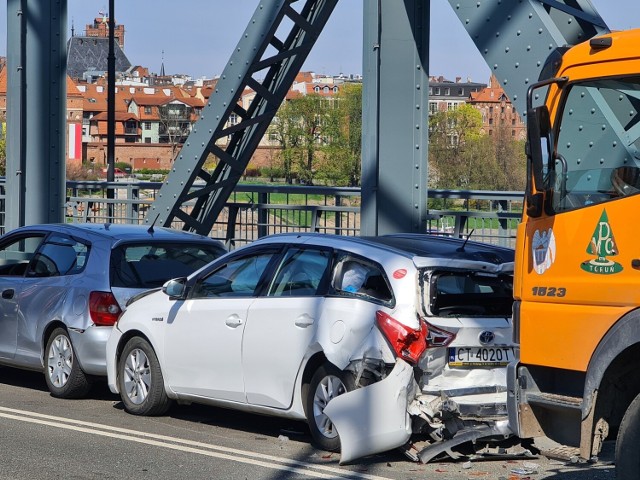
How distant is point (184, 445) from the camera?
8.52 meters

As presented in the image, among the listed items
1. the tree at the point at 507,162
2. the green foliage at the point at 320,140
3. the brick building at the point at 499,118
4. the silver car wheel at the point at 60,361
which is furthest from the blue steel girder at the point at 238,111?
the green foliage at the point at 320,140

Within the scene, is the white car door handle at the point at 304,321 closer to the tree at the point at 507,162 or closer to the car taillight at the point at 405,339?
the car taillight at the point at 405,339

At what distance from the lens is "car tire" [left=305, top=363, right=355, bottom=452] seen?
8102 millimetres

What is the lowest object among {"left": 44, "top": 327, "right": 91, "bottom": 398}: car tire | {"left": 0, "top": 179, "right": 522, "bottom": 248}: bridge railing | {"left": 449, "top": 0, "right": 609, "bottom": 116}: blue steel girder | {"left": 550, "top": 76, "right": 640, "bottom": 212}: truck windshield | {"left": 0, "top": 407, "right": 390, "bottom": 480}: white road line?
{"left": 0, "top": 407, "right": 390, "bottom": 480}: white road line

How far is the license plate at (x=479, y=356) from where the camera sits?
7789 mm

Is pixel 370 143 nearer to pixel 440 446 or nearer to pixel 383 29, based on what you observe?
pixel 383 29

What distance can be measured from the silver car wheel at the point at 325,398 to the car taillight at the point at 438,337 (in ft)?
2.46

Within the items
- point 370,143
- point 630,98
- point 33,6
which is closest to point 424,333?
point 630,98

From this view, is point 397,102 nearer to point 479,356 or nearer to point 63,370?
point 63,370

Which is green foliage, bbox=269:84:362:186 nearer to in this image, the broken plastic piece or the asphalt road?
the asphalt road

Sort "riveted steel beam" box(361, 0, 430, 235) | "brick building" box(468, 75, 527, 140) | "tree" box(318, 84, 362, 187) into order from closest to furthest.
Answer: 1. "riveted steel beam" box(361, 0, 430, 235)
2. "brick building" box(468, 75, 527, 140)
3. "tree" box(318, 84, 362, 187)

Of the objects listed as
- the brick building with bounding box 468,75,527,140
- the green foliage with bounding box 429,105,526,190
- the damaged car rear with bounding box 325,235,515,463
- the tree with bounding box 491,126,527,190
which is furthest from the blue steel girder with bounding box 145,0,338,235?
the green foliage with bounding box 429,105,526,190

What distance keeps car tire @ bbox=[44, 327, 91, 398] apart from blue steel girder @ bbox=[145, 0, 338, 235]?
12.3 feet

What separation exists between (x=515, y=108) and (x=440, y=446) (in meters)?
2.90
